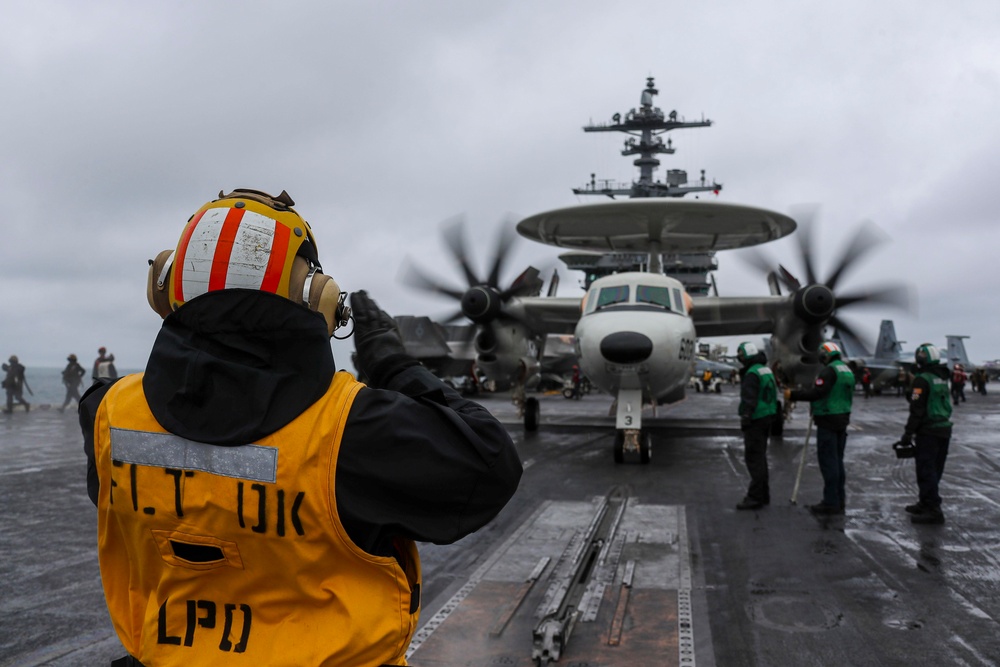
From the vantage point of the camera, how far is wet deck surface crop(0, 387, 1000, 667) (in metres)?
4.24

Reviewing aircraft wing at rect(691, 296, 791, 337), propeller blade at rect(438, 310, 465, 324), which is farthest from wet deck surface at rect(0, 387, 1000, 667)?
propeller blade at rect(438, 310, 465, 324)

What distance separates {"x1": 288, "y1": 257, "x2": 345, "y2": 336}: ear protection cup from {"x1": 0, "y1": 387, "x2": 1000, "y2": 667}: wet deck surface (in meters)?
2.88

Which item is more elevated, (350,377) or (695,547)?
(350,377)

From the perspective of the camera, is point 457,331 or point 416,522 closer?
point 416,522

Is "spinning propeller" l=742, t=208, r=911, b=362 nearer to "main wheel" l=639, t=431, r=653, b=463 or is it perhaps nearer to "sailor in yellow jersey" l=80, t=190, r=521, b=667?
"main wheel" l=639, t=431, r=653, b=463

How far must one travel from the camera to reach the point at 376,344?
78.6 inches

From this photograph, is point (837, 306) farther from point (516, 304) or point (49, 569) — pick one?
point (49, 569)

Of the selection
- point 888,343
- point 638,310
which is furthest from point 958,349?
point 638,310

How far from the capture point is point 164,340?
1.73 m

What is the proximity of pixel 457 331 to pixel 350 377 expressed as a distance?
40953mm

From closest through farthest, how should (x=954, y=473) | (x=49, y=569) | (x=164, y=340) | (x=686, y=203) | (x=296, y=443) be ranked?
(x=296, y=443)
(x=164, y=340)
(x=49, y=569)
(x=954, y=473)
(x=686, y=203)

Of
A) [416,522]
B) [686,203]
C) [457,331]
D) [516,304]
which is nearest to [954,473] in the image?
[686,203]

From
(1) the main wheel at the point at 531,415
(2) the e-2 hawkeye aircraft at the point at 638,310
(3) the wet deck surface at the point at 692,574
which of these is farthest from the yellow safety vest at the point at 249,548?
(1) the main wheel at the point at 531,415

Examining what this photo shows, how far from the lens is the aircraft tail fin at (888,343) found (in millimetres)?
41344
